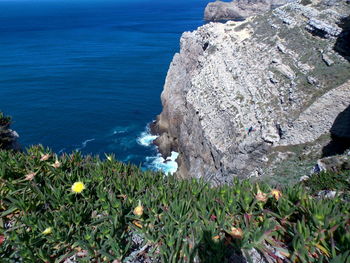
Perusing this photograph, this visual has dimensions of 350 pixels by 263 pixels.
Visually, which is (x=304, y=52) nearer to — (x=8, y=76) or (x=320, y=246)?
(x=320, y=246)

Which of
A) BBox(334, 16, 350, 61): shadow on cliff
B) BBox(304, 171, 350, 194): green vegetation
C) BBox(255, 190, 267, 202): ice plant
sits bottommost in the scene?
BBox(304, 171, 350, 194): green vegetation

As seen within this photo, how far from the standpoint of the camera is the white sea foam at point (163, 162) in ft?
120

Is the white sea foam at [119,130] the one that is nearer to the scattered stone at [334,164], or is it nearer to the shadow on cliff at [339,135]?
the shadow on cliff at [339,135]

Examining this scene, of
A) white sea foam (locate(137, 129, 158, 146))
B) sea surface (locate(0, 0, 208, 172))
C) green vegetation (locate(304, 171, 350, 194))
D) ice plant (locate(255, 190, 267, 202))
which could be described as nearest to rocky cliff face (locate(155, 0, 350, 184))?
white sea foam (locate(137, 129, 158, 146))

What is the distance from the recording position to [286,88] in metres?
27.1

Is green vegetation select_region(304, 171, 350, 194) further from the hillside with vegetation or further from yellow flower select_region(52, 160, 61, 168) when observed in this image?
yellow flower select_region(52, 160, 61, 168)

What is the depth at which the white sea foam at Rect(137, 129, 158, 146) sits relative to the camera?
41344mm

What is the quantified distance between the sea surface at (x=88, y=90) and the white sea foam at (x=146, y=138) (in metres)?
0.14

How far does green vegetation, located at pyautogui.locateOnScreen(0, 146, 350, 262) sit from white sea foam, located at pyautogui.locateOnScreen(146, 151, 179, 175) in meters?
31.0

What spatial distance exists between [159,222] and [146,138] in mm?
37960

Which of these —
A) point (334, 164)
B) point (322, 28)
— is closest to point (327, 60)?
point (322, 28)

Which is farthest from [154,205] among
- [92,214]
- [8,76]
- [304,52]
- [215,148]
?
[8,76]

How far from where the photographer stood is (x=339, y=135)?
21.8 m

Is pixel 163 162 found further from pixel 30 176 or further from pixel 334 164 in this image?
pixel 30 176
